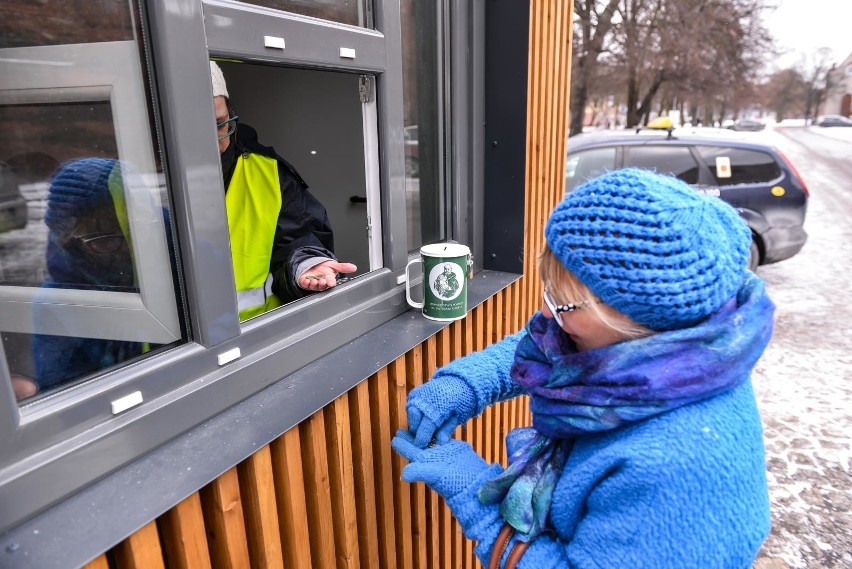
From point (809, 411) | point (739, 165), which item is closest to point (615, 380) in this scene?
point (809, 411)

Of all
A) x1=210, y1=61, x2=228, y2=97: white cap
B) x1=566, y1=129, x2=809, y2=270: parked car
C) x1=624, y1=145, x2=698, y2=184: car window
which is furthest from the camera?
x1=624, y1=145, x2=698, y2=184: car window

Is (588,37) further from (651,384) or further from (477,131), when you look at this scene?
(651,384)

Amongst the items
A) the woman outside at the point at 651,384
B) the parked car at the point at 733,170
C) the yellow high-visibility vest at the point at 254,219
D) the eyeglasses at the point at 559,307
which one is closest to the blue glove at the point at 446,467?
the woman outside at the point at 651,384

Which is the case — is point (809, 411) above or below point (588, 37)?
below

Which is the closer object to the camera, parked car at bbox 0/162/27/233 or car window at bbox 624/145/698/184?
parked car at bbox 0/162/27/233

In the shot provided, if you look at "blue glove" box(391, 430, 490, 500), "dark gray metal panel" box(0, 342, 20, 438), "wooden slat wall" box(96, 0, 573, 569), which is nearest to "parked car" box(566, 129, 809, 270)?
"wooden slat wall" box(96, 0, 573, 569)

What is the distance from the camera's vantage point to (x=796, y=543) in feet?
9.40

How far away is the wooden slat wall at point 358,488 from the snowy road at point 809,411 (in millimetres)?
1713

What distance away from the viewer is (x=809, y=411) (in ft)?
13.4

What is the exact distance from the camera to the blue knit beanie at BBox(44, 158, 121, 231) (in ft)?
3.52

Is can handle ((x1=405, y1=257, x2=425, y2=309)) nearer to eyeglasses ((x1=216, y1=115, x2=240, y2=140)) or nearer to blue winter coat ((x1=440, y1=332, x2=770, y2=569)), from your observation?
eyeglasses ((x1=216, y1=115, x2=240, y2=140))

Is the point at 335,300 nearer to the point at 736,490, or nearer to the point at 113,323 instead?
the point at 113,323

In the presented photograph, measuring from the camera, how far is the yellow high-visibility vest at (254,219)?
74.0 inches

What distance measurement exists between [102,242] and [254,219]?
2.69ft
